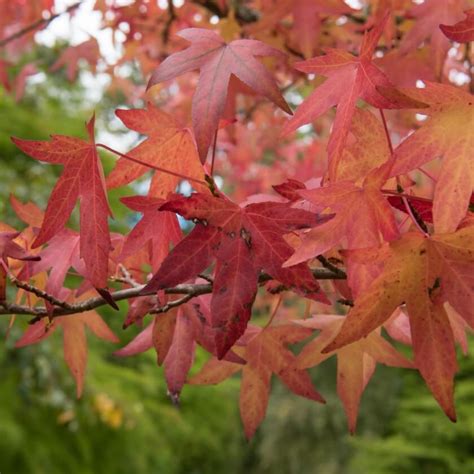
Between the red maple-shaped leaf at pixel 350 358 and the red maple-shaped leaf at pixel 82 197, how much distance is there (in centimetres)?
27

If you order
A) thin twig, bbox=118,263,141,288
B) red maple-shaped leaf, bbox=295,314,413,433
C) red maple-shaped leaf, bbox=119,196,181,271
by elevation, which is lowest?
red maple-shaped leaf, bbox=295,314,413,433

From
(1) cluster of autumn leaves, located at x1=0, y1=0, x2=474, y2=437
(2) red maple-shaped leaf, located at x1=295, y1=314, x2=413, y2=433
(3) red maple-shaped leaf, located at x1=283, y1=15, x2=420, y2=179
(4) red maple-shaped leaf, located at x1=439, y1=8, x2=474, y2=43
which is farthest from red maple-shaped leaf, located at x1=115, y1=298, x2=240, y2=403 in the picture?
(4) red maple-shaped leaf, located at x1=439, y1=8, x2=474, y2=43

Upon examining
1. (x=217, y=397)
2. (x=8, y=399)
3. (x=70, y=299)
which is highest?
(x=70, y=299)

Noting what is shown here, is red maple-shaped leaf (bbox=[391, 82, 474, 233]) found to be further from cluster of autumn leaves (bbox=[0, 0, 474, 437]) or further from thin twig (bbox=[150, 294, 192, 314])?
thin twig (bbox=[150, 294, 192, 314])

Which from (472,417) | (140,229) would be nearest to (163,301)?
(140,229)

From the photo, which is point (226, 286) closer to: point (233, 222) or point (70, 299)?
point (233, 222)

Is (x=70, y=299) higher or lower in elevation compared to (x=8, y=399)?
higher

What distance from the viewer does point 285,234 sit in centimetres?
58

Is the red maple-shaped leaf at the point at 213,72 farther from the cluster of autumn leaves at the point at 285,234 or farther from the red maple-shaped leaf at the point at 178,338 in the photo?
the red maple-shaped leaf at the point at 178,338

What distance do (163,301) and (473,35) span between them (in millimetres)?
347

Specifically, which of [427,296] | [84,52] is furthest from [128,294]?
[84,52]

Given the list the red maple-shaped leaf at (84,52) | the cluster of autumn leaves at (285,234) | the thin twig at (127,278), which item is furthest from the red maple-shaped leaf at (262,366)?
the red maple-shaped leaf at (84,52)

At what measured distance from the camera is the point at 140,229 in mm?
645

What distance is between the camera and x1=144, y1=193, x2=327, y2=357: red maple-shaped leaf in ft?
1.71
